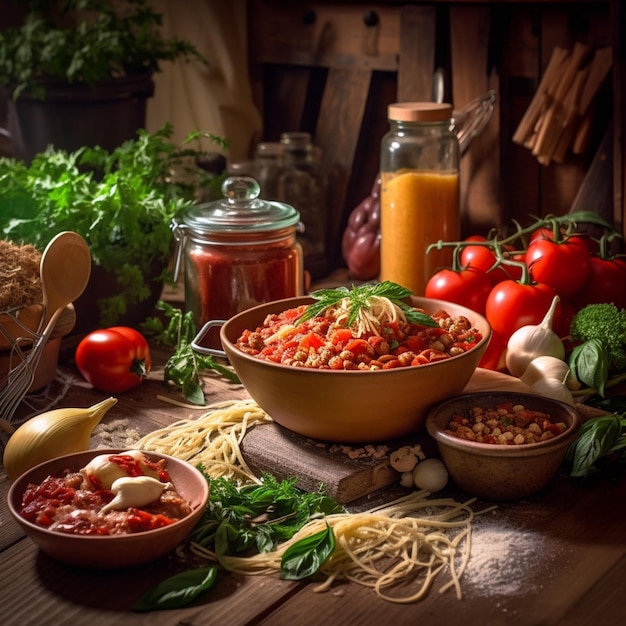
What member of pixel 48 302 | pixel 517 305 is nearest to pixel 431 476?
pixel 517 305

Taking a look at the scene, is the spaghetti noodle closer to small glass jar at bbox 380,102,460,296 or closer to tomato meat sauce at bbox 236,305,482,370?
tomato meat sauce at bbox 236,305,482,370

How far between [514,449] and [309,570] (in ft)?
1.38

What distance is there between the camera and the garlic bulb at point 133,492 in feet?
5.29

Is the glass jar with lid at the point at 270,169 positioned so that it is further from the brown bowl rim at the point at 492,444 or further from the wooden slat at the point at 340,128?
the brown bowl rim at the point at 492,444

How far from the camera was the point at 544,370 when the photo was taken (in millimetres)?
2137

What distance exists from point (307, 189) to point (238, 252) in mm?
865

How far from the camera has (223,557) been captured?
162cm

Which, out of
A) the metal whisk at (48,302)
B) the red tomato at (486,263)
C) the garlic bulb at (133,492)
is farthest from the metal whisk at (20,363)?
the red tomato at (486,263)

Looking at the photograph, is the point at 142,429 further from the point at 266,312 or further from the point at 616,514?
the point at 616,514

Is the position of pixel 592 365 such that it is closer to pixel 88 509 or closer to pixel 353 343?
pixel 353 343

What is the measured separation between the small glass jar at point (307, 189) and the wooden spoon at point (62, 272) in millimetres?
1197

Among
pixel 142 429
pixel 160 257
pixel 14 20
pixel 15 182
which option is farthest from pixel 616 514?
pixel 14 20

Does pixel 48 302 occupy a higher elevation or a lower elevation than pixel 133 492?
higher

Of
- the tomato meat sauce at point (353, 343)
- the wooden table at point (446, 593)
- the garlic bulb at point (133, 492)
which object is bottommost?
the wooden table at point (446, 593)
